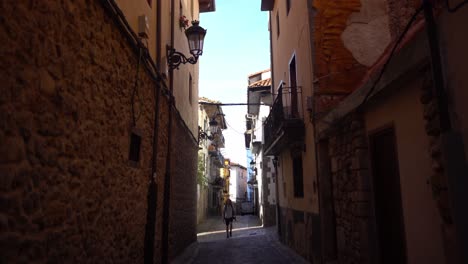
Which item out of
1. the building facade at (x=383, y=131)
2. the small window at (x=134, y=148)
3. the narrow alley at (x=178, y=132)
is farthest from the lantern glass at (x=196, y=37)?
the building facade at (x=383, y=131)

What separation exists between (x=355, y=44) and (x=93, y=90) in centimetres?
658

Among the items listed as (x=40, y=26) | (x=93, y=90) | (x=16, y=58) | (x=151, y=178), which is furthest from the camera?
(x=151, y=178)

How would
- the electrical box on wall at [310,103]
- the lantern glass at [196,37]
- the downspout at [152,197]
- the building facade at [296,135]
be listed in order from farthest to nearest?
1. the building facade at [296,135]
2. the electrical box on wall at [310,103]
3. the lantern glass at [196,37]
4. the downspout at [152,197]

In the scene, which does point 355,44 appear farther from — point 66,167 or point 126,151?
point 66,167

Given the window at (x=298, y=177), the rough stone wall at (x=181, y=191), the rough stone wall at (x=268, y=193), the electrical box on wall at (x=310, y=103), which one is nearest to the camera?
the electrical box on wall at (x=310, y=103)

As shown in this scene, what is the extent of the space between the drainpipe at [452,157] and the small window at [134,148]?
3.98m

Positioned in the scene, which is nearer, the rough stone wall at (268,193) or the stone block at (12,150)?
the stone block at (12,150)

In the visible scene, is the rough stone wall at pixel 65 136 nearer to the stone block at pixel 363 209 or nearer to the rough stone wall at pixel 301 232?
the stone block at pixel 363 209

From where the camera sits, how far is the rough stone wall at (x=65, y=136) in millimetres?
2439

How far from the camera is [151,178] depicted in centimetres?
664

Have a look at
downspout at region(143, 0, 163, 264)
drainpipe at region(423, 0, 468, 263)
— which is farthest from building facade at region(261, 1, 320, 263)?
drainpipe at region(423, 0, 468, 263)

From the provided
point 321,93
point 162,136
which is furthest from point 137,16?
point 321,93

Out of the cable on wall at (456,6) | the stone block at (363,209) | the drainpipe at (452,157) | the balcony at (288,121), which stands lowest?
the stone block at (363,209)

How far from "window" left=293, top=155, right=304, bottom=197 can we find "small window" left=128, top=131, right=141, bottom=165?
17.5ft
